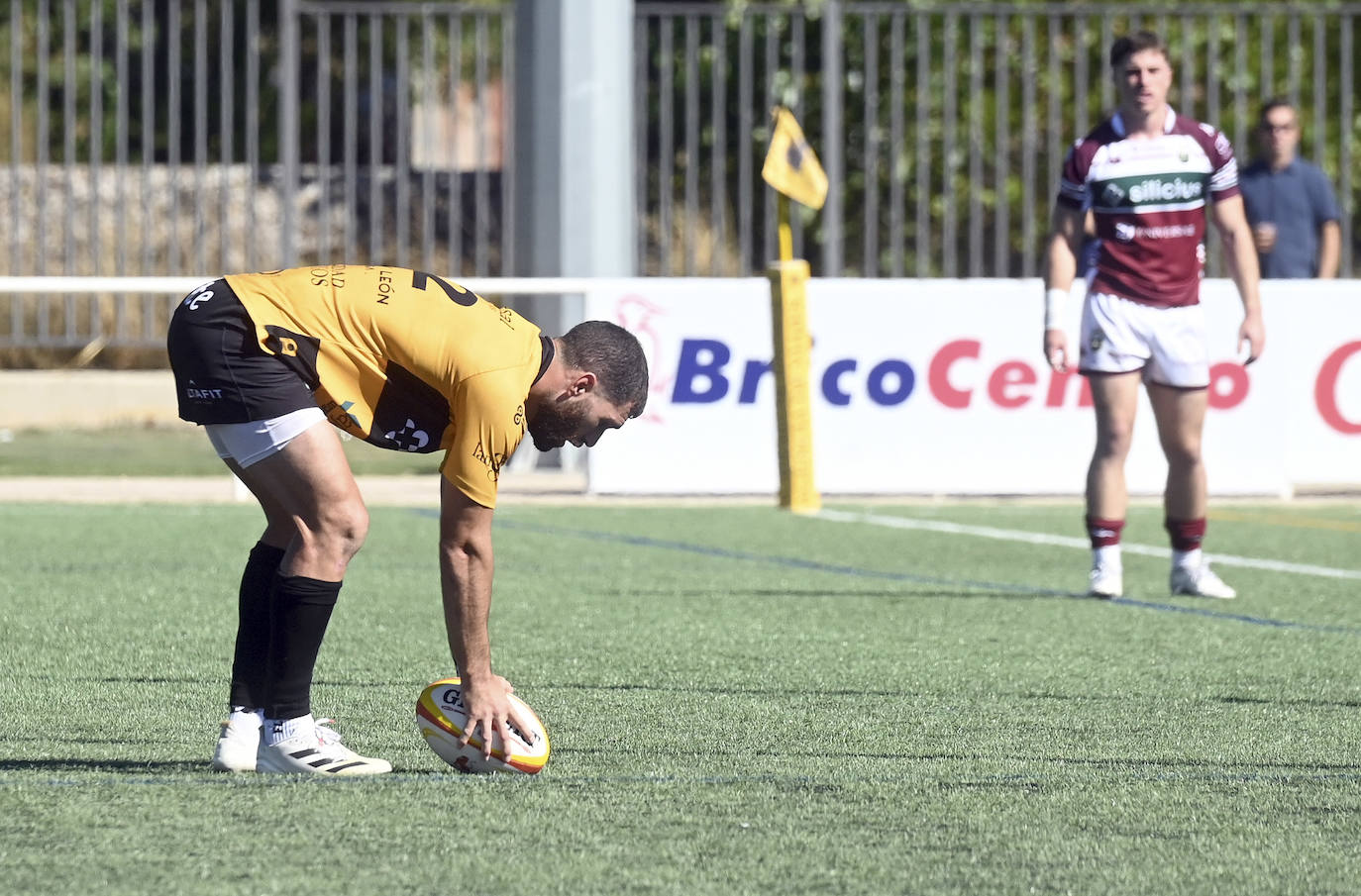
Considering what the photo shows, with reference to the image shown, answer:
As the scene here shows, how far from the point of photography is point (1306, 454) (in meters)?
11.9

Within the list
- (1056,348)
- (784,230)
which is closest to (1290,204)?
(784,230)

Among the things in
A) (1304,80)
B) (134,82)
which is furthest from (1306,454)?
(134,82)

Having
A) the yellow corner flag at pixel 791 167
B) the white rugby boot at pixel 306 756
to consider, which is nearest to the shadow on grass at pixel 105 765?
the white rugby boot at pixel 306 756

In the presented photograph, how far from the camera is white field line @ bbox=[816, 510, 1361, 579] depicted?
9039 millimetres

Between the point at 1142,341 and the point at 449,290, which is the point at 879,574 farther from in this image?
the point at 449,290

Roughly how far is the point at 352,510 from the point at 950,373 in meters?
7.34

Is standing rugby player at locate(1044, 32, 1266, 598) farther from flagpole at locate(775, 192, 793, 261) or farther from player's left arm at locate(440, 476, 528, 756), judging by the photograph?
player's left arm at locate(440, 476, 528, 756)

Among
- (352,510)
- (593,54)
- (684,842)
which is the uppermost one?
(593,54)

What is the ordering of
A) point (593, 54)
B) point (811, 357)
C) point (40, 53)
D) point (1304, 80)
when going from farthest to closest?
point (1304, 80) < point (40, 53) < point (593, 54) < point (811, 357)

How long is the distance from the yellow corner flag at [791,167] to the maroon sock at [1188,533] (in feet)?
11.1

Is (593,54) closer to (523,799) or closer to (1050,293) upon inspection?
(1050,293)

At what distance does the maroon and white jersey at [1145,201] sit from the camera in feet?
25.6

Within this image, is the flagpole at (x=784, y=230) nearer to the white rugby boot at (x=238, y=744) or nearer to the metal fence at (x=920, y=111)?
the metal fence at (x=920, y=111)

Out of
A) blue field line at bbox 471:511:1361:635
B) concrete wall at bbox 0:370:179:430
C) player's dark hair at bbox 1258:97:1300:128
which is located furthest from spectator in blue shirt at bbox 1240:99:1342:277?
concrete wall at bbox 0:370:179:430
